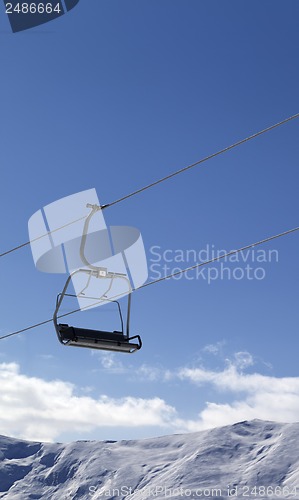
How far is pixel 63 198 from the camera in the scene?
52.2ft

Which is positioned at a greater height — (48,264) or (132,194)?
(132,194)

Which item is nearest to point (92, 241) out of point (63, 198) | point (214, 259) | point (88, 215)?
point (88, 215)

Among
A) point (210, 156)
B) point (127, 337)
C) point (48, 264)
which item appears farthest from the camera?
point (127, 337)

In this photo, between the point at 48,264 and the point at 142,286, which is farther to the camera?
the point at 142,286

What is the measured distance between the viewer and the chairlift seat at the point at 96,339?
17.5m

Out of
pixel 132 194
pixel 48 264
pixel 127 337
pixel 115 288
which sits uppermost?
pixel 132 194

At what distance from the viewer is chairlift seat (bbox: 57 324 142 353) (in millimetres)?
17453

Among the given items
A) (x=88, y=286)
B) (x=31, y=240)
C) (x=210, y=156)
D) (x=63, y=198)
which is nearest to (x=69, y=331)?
(x=88, y=286)

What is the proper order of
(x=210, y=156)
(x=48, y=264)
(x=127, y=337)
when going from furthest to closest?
(x=127, y=337), (x=48, y=264), (x=210, y=156)

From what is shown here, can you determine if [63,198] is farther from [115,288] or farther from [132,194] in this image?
[115,288]

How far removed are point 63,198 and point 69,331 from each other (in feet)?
11.5

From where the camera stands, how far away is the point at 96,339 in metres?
17.6

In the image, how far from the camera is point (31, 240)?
1745 cm

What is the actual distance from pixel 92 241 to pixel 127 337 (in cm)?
268
